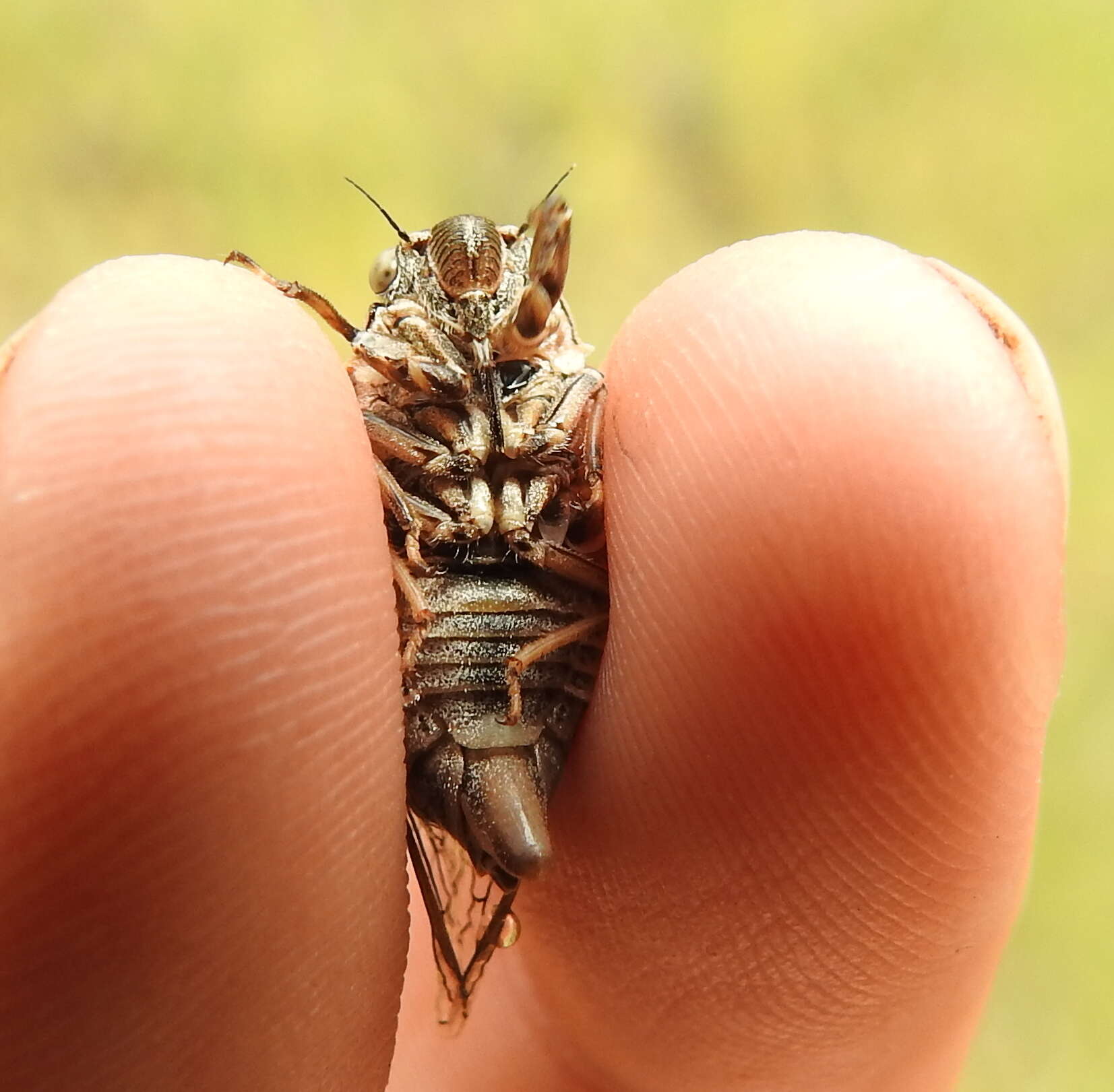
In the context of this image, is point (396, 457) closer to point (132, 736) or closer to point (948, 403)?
point (132, 736)

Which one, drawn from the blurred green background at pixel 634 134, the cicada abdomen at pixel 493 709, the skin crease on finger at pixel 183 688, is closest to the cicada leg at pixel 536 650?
the cicada abdomen at pixel 493 709

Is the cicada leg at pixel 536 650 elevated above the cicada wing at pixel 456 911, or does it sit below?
above

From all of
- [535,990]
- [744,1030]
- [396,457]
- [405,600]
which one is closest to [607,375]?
[396,457]

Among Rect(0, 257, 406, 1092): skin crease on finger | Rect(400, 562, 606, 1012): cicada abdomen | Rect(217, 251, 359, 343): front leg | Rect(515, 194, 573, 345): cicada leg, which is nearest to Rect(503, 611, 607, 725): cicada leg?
Rect(400, 562, 606, 1012): cicada abdomen

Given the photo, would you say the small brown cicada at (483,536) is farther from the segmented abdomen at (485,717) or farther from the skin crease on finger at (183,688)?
the skin crease on finger at (183,688)

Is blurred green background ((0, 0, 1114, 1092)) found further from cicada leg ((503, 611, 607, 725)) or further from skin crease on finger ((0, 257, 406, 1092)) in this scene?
skin crease on finger ((0, 257, 406, 1092))

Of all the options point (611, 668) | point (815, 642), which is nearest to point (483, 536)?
point (611, 668)

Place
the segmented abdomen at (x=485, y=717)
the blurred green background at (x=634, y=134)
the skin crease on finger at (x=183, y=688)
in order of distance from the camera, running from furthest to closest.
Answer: the blurred green background at (x=634, y=134), the segmented abdomen at (x=485, y=717), the skin crease on finger at (x=183, y=688)
